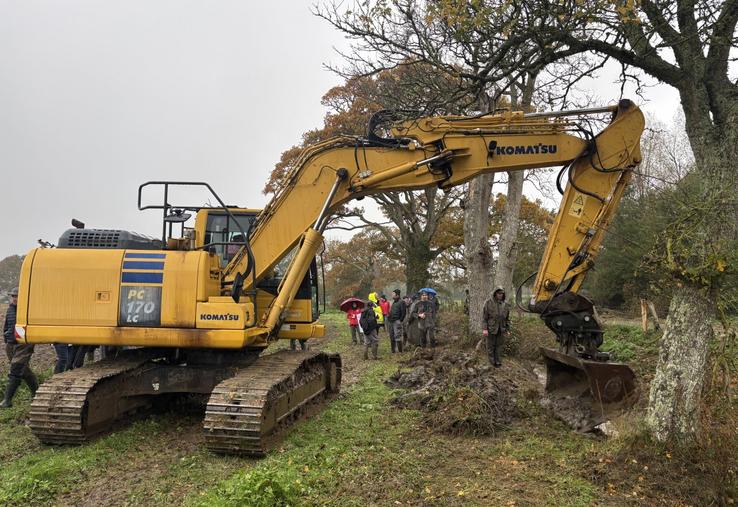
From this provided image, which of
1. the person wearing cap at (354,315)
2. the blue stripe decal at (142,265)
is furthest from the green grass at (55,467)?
the person wearing cap at (354,315)

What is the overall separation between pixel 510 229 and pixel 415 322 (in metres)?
4.03

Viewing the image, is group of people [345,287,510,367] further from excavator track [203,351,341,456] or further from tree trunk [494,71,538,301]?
excavator track [203,351,341,456]

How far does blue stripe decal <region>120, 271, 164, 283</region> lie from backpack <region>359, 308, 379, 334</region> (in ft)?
24.6

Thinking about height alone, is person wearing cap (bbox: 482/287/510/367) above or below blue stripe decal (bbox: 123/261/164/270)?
below

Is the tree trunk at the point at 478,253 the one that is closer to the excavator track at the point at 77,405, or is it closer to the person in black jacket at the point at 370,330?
the person in black jacket at the point at 370,330

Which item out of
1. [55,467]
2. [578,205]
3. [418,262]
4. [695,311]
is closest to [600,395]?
[695,311]

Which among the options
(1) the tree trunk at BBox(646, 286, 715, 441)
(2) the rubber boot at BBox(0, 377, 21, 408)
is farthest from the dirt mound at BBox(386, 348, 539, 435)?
(2) the rubber boot at BBox(0, 377, 21, 408)

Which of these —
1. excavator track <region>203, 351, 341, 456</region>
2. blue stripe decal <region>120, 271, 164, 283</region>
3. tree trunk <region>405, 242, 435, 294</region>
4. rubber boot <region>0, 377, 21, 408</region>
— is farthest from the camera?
tree trunk <region>405, 242, 435, 294</region>

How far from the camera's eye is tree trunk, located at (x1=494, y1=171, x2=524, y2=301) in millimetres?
16328

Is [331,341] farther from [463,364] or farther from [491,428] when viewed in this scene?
[491,428]

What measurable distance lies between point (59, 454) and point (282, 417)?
2364 mm

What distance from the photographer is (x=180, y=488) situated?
16.5 feet

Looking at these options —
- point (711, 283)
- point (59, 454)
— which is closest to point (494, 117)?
point (711, 283)

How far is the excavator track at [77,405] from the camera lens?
6102mm
